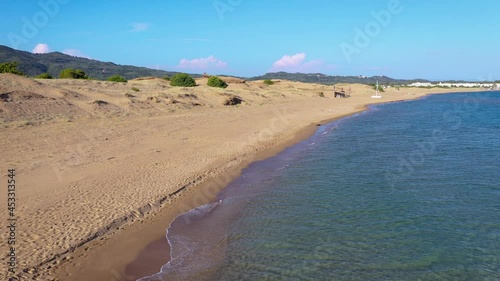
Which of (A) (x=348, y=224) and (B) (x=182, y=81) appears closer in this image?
(A) (x=348, y=224)

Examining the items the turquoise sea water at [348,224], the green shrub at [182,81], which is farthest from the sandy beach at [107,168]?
the green shrub at [182,81]

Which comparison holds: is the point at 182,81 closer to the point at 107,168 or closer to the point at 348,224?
the point at 107,168

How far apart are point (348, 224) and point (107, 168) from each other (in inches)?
380

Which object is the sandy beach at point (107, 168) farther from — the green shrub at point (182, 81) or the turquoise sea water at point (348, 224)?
the green shrub at point (182, 81)

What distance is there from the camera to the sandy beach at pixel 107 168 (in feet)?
29.2

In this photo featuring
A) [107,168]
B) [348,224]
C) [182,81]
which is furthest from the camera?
[182,81]

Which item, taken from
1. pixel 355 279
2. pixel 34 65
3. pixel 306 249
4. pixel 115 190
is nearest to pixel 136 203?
pixel 115 190

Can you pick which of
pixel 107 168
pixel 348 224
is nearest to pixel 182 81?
pixel 107 168

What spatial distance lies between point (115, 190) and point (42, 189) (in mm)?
2241

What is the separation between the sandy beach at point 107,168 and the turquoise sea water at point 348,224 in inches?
42.1

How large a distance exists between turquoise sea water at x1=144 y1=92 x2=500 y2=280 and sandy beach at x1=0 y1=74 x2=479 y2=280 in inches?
42.1

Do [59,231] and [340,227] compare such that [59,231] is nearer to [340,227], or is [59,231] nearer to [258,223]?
[258,223]

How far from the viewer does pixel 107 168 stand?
15250mm

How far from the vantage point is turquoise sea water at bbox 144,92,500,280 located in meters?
8.50
